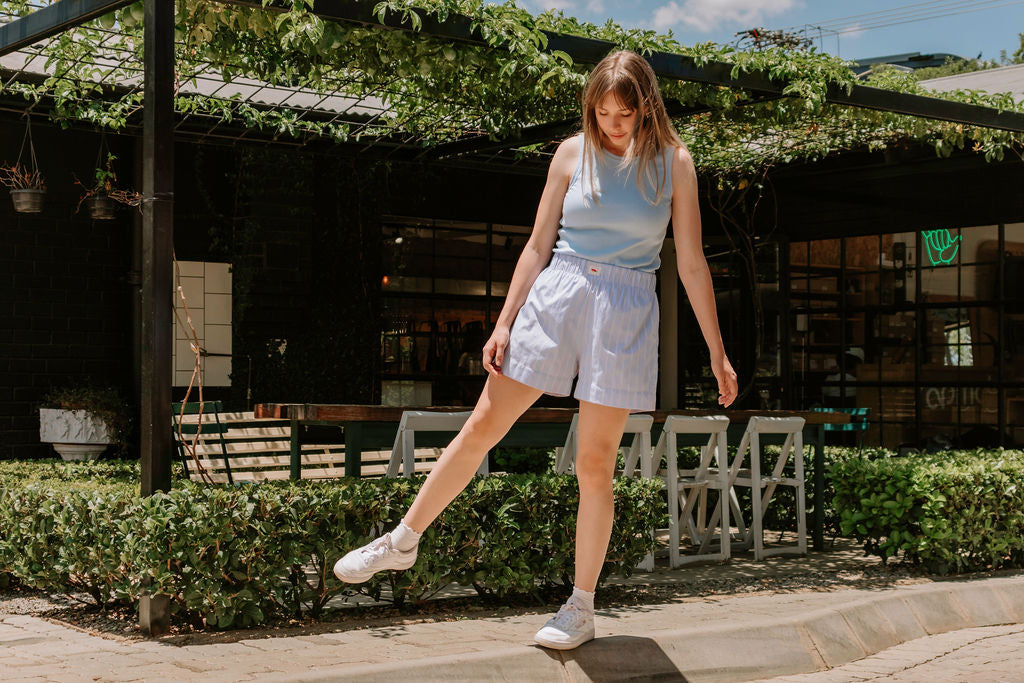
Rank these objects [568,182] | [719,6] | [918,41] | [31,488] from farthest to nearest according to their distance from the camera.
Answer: [719,6] < [918,41] < [31,488] < [568,182]

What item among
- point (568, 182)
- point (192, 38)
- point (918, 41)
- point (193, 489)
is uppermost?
point (918, 41)

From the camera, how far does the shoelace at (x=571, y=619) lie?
383 centimetres

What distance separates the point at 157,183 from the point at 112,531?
137cm

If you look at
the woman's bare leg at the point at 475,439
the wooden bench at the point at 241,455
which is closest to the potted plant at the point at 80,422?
the wooden bench at the point at 241,455

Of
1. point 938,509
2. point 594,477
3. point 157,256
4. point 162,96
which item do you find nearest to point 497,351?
point 594,477

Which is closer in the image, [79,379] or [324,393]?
[79,379]

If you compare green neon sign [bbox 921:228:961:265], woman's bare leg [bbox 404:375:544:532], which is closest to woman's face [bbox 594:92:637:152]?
woman's bare leg [bbox 404:375:544:532]

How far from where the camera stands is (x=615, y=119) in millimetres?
3410

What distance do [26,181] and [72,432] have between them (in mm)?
2143

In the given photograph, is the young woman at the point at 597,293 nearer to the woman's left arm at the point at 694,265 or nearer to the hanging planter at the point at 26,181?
the woman's left arm at the point at 694,265

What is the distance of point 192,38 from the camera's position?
6.35 m

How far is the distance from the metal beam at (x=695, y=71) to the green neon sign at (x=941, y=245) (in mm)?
3362

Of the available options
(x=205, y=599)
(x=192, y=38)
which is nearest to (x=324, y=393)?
(x=192, y=38)

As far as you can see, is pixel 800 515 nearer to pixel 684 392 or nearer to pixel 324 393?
pixel 324 393
